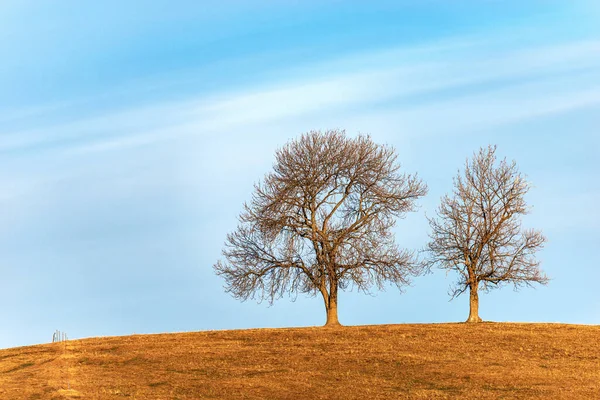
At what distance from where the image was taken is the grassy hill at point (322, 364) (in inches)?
1097

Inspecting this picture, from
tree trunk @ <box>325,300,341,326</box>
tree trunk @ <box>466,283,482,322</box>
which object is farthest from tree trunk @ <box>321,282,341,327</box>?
tree trunk @ <box>466,283,482,322</box>

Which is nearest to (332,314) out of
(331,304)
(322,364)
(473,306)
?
(331,304)

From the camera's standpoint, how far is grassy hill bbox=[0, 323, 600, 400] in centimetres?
2788

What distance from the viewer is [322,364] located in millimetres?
32219

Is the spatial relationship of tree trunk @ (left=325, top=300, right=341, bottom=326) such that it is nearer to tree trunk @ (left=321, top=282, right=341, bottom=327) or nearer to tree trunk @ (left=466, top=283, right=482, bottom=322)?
tree trunk @ (left=321, top=282, right=341, bottom=327)

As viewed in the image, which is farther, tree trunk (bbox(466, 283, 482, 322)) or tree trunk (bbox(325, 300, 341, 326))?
tree trunk (bbox(466, 283, 482, 322))

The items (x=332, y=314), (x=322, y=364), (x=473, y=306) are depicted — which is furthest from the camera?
(x=473, y=306)

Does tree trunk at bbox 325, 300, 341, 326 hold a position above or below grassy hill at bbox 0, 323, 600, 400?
above

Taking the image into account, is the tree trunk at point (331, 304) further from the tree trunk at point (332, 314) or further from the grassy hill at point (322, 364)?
the grassy hill at point (322, 364)

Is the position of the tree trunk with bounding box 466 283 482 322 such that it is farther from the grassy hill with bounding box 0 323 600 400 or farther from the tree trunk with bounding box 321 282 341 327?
the tree trunk with bounding box 321 282 341 327

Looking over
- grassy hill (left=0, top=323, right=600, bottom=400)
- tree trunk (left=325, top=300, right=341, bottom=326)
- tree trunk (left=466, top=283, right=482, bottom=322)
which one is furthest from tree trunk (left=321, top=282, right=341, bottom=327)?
tree trunk (left=466, top=283, right=482, bottom=322)

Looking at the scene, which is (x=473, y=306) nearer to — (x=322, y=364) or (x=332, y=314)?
(x=332, y=314)

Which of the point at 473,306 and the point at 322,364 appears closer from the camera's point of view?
the point at 322,364

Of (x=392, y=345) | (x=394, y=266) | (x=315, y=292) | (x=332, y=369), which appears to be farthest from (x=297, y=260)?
(x=332, y=369)
